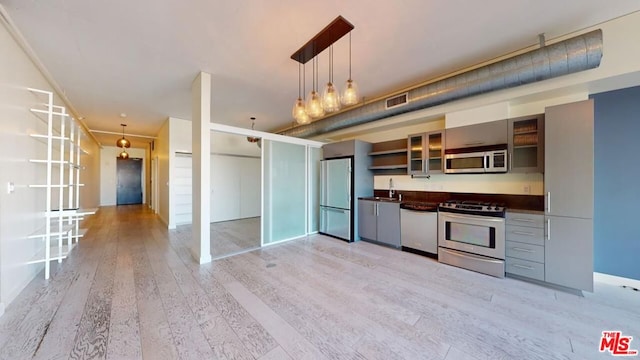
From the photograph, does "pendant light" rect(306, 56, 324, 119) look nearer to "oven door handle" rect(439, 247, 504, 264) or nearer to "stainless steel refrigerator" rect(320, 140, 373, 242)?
"stainless steel refrigerator" rect(320, 140, 373, 242)

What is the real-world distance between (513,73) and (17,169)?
5.85 metres

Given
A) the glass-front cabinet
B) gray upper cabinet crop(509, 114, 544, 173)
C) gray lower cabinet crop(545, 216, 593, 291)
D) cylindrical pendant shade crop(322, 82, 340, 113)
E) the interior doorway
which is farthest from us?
the interior doorway

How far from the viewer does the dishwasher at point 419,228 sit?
3.62m

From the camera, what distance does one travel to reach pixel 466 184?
3781mm


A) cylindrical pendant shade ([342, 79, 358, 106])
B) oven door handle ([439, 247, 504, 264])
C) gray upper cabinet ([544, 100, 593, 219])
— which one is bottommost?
oven door handle ([439, 247, 504, 264])

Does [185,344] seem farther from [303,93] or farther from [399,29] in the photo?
[303,93]

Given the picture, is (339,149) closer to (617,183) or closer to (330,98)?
(330,98)

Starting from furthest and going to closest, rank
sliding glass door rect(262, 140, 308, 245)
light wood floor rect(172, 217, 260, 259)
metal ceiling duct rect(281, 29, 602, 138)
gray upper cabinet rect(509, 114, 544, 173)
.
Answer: sliding glass door rect(262, 140, 308, 245), light wood floor rect(172, 217, 260, 259), gray upper cabinet rect(509, 114, 544, 173), metal ceiling duct rect(281, 29, 602, 138)

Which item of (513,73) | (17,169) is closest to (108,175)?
(17,169)

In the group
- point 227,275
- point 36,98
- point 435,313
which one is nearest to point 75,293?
point 227,275

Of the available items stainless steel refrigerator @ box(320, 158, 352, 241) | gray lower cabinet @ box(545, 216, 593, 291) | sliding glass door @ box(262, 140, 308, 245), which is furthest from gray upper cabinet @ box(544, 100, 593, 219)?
sliding glass door @ box(262, 140, 308, 245)

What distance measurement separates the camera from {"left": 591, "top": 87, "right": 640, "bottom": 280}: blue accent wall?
2688mm

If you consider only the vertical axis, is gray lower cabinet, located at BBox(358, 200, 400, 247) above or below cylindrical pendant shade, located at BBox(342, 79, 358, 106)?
below

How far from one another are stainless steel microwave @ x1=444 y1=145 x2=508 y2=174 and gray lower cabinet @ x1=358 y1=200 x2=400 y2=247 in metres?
1.12
